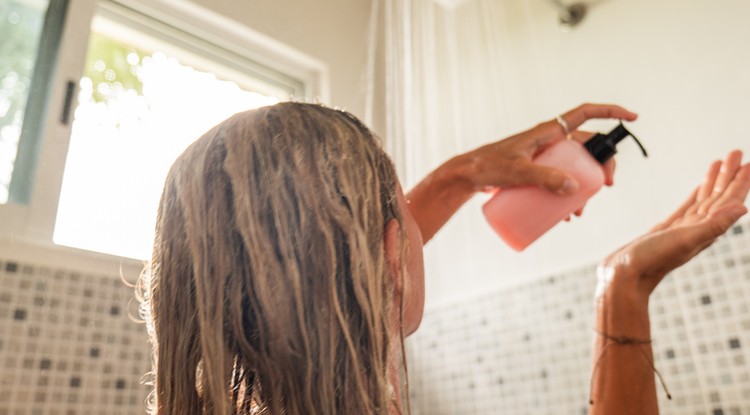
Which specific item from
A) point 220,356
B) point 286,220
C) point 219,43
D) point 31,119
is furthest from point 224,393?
point 219,43

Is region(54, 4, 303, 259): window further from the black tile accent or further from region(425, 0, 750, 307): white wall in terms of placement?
region(425, 0, 750, 307): white wall

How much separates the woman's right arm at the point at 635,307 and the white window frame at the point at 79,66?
0.64 metres

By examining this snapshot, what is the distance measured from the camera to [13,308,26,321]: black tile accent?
114 cm

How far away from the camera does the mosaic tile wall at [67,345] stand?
3.69ft

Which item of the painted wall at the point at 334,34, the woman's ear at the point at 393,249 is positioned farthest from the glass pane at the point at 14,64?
the woman's ear at the point at 393,249

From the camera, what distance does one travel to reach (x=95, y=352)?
1.22 metres

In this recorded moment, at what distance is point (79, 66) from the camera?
1348 millimetres

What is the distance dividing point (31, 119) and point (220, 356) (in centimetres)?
96

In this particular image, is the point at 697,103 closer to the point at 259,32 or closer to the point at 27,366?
the point at 259,32

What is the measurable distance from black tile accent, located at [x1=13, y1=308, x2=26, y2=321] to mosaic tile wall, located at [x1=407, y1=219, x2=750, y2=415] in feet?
2.79

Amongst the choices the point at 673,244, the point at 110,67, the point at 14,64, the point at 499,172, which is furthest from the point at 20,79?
the point at 673,244

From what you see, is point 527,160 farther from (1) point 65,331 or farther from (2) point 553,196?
(1) point 65,331

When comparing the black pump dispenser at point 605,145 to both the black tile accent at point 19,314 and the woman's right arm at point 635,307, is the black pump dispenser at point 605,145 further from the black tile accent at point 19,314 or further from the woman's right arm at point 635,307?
the black tile accent at point 19,314

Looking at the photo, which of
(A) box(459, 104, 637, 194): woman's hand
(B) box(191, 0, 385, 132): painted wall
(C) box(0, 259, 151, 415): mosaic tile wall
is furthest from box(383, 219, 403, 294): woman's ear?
(B) box(191, 0, 385, 132): painted wall
